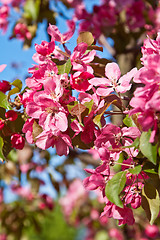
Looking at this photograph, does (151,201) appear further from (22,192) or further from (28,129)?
(22,192)

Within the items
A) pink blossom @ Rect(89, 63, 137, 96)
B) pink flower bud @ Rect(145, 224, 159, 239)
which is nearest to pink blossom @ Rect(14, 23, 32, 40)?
pink blossom @ Rect(89, 63, 137, 96)

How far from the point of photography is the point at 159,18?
250 cm

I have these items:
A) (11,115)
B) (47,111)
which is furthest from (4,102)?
(47,111)

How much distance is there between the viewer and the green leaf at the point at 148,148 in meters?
0.59

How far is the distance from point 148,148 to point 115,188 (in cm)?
13

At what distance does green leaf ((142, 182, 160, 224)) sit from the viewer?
726mm

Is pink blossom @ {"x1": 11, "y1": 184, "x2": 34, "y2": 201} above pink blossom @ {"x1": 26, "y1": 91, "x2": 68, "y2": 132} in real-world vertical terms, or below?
below

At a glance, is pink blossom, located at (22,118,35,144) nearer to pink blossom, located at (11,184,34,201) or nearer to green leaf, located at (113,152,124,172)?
green leaf, located at (113,152,124,172)

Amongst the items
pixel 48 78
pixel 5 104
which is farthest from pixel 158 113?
pixel 5 104

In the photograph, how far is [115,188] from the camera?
2.20ft

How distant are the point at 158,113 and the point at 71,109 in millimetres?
206

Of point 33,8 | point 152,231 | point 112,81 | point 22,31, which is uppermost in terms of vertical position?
point 112,81

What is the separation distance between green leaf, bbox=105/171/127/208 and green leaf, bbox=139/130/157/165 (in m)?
0.10

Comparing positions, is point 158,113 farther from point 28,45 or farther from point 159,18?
point 159,18
